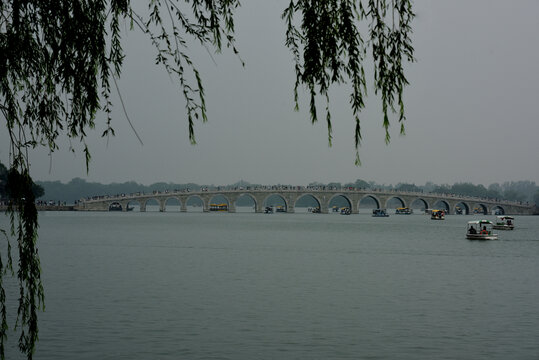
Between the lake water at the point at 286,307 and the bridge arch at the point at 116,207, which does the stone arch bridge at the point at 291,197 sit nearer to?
the bridge arch at the point at 116,207

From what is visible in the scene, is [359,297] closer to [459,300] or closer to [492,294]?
[459,300]

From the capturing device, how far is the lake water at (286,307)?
44.4 feet

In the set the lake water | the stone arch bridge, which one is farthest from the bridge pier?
the lake water

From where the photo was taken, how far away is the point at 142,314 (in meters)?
16.8

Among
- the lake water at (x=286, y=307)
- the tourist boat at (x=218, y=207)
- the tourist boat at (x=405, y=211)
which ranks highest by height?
the tourist boat at (x=218, y=207)

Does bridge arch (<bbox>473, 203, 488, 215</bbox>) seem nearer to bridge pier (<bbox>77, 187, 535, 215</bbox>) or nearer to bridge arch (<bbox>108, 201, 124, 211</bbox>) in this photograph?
bridge pier (<bbox>77, 187, 535, 215</bbox>)

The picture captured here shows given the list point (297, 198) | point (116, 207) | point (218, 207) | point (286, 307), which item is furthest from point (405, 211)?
point (286, 307)

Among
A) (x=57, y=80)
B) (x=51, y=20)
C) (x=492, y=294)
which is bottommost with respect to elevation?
(x=492, y=294)

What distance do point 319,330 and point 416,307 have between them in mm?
4595

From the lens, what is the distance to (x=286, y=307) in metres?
18.4

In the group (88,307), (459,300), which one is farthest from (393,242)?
(88,307)

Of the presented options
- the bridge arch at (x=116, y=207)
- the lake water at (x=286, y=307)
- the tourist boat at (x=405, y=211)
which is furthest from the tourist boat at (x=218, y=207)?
the lake water at (x=286, y=307)

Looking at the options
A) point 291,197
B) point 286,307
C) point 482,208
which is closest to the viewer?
point 286,307

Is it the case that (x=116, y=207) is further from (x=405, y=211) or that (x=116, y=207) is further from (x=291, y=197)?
(x=405, y=211)
